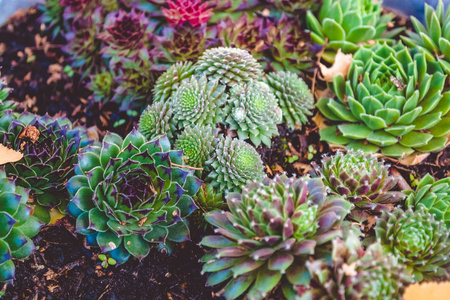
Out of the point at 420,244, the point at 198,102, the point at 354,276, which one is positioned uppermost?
the point at 198,102

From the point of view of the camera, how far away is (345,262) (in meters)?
1.31

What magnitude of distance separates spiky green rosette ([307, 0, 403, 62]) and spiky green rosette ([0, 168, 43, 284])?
1.80m

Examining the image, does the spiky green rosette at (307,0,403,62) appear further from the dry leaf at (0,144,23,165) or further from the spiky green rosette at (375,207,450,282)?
the dry leaf at (0,144,23,165)

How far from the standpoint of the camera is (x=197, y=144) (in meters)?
1.85

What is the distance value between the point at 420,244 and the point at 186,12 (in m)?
1.68

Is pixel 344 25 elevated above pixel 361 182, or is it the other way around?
pixel 344 25

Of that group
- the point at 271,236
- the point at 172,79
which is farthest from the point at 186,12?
the point at 271,236

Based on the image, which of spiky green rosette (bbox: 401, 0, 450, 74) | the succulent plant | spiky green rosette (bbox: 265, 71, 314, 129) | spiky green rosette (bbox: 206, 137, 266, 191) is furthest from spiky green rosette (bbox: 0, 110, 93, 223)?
spiky green rosette (bbox: 401, 0, 450, 74)

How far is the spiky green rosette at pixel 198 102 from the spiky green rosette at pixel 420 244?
95 centimetres

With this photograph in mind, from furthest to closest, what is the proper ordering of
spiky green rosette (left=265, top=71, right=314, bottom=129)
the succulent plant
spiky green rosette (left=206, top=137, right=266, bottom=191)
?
the succulent plant, spiky green rosette (left=265, top=71, right=314, bottom=129), spiky green rosette (left=206, top=137, right=266, bottom=191)

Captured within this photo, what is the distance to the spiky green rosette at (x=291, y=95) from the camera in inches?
83.5

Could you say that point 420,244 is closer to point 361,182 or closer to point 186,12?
point 361,182

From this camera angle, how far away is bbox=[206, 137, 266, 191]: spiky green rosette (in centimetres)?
179

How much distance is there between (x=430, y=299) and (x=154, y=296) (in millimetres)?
1039
